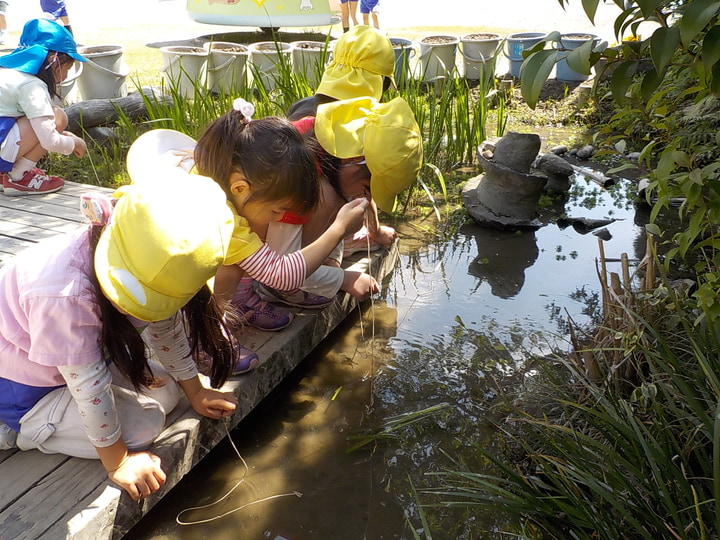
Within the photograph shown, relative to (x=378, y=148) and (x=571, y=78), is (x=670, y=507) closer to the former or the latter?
(x=378, y=148)

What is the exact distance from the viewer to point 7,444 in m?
1.73

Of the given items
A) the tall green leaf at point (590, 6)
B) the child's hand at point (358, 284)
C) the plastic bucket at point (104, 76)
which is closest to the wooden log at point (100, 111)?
the plastic bucket at point (104, 76)

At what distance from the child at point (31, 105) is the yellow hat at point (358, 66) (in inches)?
62.5

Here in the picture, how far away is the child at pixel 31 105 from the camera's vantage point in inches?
136

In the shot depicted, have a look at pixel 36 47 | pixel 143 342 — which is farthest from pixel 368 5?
pixel 143 342

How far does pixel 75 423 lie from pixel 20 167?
2.39m

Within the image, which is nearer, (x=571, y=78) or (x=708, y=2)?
(x=708, y=2)

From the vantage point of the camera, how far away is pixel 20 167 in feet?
11.7

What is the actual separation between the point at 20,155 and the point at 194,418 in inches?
93.9

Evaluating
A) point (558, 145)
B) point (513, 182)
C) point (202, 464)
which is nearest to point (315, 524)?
point (202, 464)

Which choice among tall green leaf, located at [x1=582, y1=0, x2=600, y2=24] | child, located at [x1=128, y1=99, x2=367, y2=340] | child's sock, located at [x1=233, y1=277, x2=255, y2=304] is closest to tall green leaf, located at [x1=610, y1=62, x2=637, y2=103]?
tall green leaf, located at [x1=582, y1=0, x2=600, y2=24]

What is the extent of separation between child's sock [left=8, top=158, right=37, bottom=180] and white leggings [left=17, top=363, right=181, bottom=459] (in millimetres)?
2261

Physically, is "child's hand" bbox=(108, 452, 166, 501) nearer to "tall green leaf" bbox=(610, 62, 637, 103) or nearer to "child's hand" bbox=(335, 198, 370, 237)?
"child's hand" bbox=(335, 198, 370, 237)

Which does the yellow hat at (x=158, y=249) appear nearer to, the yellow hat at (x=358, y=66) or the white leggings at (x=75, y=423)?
the white leggings at (x=75, y=423)
